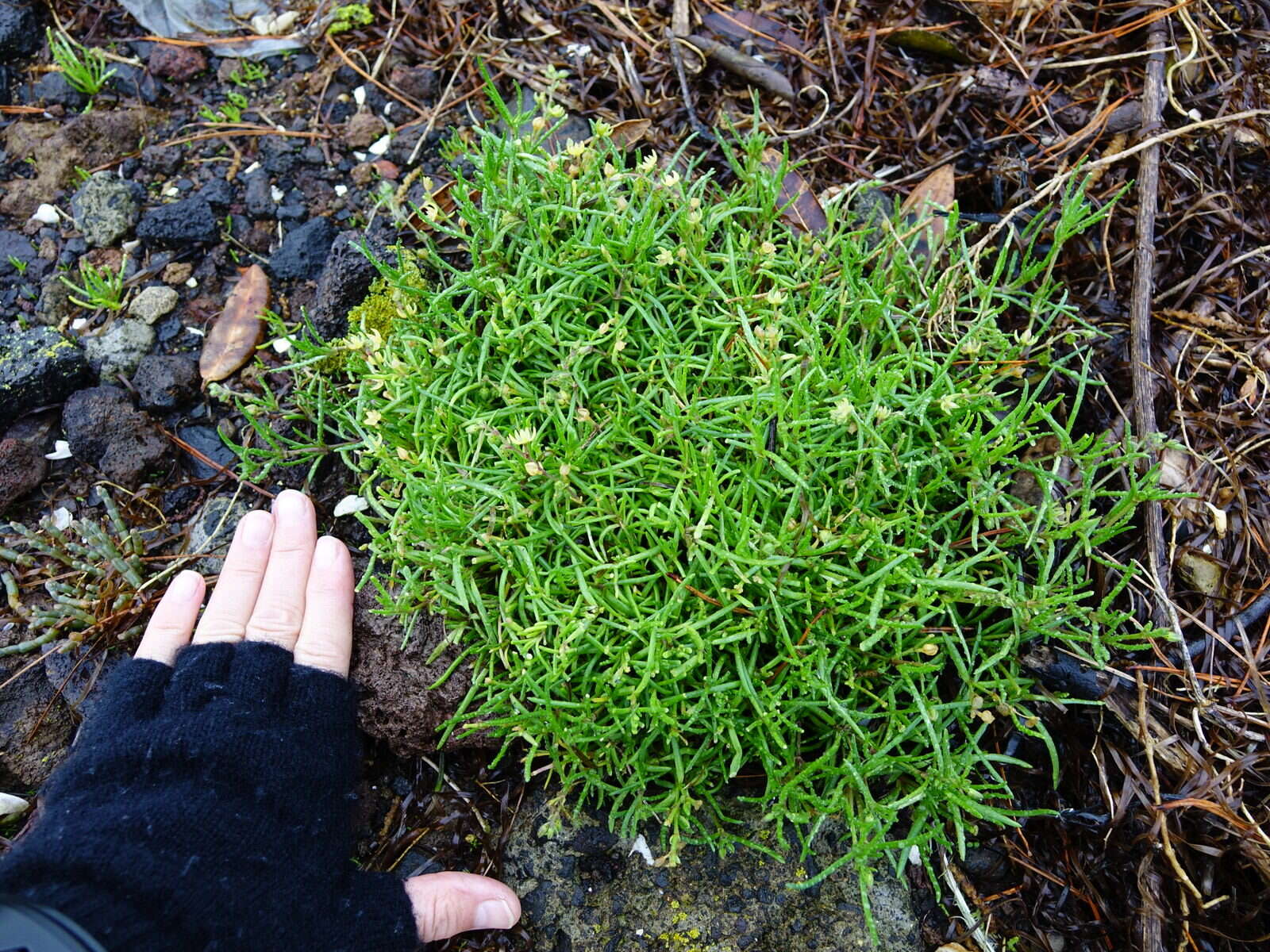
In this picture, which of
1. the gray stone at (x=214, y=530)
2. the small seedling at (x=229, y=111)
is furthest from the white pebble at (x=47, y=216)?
the gray stone at (x=214, y=530)

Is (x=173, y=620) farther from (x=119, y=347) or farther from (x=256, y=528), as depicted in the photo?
(x=119, y=347)

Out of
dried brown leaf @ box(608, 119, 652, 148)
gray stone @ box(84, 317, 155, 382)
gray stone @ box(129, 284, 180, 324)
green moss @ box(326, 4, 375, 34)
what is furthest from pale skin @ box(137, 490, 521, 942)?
green moss @ box(326, 4, 375, 34)

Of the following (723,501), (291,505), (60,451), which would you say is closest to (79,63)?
(60,451)

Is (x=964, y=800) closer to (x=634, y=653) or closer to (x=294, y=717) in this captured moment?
(x=634, y=653)

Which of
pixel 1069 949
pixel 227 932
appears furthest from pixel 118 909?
pixel 1069 949

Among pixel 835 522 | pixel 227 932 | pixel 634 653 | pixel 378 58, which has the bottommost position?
pixel 227 932

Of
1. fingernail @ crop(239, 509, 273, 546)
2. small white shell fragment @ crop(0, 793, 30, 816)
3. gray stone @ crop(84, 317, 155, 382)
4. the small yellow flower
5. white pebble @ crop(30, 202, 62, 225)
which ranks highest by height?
the small yellow flower

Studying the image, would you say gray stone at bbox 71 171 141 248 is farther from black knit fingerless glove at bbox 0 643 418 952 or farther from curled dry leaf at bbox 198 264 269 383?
black knit fingerless glove at bbox 0 643 418 952
